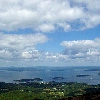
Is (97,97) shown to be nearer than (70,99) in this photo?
Yes

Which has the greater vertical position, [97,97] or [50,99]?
[97,97]

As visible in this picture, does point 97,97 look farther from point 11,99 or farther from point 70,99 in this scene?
point 11,99

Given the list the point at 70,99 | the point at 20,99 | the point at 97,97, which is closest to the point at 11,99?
the point at 20,99

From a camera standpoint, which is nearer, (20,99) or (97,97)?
(97,97)

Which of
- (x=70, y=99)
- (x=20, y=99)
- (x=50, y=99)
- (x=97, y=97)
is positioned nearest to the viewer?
(x=97, y=97)

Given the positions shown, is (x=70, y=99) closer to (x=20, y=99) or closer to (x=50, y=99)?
(x=20, y=99)

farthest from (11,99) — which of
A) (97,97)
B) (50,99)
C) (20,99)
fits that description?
(97,97)

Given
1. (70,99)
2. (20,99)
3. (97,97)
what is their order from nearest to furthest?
1. (97,97)
2. (70,99)
3. (20,99)

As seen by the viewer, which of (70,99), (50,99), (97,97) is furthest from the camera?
(50,99)
